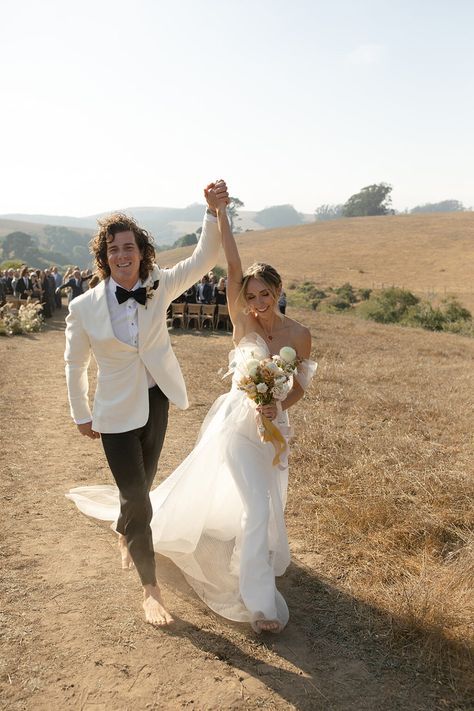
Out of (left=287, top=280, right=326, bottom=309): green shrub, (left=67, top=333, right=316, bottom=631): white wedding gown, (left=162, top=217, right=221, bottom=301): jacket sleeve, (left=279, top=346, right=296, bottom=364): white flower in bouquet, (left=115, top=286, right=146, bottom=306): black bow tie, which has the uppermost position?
(left=162, top=217, right=221, bottom=301): jacket sleeve

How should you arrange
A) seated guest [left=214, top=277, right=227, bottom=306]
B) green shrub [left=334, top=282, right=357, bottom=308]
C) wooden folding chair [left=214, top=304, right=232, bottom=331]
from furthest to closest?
green shrub [left=334, top=282, right=357, bottom=308] < seated guest [left=214, top=277, right=227, bottom=306] < wooden folding chair [left=214, top=304, right=232, bottom=331]

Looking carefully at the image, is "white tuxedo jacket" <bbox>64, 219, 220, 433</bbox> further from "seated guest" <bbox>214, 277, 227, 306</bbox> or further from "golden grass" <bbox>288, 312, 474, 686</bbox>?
"seated guest" <bbox>214, 277, 227, 306</bbox>

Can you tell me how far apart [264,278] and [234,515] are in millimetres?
1595

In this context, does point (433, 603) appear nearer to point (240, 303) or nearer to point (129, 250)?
point (240, 303)

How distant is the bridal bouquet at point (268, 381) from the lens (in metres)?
3.65

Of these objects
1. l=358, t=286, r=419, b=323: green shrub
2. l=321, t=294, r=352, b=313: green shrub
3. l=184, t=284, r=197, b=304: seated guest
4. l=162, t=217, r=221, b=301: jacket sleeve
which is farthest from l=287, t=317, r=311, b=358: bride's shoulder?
l=321, t=294, r=352, b=313: green shrub

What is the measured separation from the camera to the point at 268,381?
3.66 m

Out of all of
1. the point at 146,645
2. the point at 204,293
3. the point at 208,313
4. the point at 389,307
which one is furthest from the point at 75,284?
the point at 146,645

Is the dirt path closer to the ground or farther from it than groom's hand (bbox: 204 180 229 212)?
closer to the ground

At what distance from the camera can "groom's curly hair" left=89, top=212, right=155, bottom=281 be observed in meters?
3.55

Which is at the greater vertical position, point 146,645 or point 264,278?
point 264,278

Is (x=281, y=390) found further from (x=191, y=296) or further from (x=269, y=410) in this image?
(x=191, y=296)

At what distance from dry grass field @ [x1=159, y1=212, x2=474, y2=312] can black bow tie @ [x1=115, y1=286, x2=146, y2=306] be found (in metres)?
41.0

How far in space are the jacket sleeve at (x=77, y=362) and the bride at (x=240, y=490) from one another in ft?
2.91
